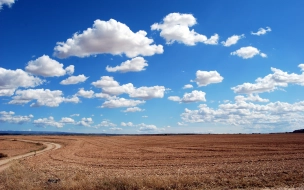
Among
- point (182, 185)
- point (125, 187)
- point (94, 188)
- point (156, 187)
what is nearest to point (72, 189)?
point (94, 188)

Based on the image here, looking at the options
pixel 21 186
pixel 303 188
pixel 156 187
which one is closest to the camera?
pixel 303 188

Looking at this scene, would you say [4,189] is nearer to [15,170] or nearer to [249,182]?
[15,170]

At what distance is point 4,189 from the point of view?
1683 centimetres

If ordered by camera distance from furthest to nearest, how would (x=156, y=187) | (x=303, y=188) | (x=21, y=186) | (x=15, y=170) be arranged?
(x=15, y=170), (x=21, y=186), (x=156, y=187), (x=303, y=188)

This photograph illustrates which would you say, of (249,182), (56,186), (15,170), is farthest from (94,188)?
(15,170)

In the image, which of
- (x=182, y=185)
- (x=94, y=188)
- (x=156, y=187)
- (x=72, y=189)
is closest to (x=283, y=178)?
(x=182, y=185)

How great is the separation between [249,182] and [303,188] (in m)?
2.37

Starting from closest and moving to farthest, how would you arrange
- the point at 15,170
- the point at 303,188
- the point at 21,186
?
the point at 303,188 → the point at 21,186 → the point at 15,170

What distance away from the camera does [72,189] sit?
614 inches

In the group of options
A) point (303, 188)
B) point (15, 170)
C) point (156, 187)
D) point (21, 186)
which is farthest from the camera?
point (15, 170)

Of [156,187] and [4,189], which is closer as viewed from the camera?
[156,187]

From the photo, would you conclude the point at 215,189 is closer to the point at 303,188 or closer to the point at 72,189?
the point at 303,188

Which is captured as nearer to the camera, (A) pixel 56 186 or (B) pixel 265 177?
(A) pixel 56 186

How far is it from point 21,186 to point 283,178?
13356 millimetres
